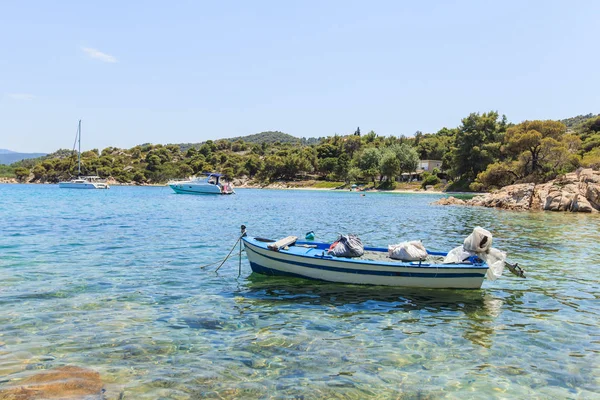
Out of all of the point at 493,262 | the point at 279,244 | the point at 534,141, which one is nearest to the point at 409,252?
the point at 493,262

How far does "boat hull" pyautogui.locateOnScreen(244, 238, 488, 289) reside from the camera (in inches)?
508

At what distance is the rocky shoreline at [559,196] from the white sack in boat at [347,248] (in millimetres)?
46529

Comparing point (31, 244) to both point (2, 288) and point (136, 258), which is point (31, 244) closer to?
point (136, 258)

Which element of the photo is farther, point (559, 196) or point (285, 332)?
point (559, 196)

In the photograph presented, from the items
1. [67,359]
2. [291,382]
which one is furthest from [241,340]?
[67,359]

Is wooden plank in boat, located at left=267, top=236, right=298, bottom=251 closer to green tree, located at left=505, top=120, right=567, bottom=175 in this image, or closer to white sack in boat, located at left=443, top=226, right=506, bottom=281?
white sack in boat, located at left=443, top=226, right=506, bottom=281

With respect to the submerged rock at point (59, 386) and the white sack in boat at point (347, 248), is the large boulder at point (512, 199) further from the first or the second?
the submerged rock at point (59, 386)

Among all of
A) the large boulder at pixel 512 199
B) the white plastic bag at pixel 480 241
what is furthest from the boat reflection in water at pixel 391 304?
the large boulder at pixel 512 199

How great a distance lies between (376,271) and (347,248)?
1424 millimetres

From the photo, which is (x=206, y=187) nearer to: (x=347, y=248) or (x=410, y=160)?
(x=410, y=160)

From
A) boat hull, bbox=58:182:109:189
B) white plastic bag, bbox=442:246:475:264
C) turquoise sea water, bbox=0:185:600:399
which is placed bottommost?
turquoise sea water, bbox=0:185:600:399

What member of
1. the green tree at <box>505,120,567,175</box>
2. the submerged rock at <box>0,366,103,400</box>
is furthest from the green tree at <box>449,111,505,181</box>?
the submerged rock at <box>0,366,103,400</box>

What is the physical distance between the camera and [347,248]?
14.2 meters

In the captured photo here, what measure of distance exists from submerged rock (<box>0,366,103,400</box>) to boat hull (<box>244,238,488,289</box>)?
7.39 m
